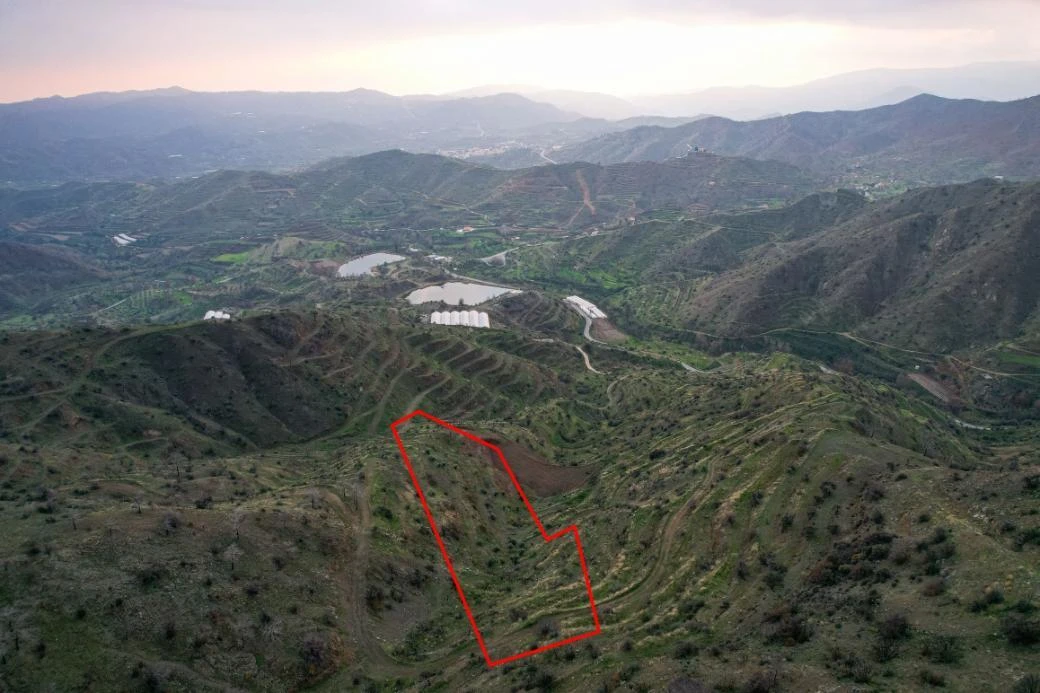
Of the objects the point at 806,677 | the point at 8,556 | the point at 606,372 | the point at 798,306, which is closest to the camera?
the point at 806,677

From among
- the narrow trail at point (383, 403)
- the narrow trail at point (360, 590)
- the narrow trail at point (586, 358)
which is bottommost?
the narrow trail at point (586, 358)

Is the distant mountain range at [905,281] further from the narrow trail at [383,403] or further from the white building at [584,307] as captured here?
the narrow trail at [383,403]

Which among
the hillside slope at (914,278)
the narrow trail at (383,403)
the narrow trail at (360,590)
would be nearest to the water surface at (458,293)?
the hillside slope at (914,278)

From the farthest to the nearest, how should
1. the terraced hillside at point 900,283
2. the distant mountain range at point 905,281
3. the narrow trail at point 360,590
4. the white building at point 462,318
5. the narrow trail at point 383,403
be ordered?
the white building at point 462,318, the terraced hillside at point 900,283, the distant mountain range at point 905,281, the narrow trail at point 383,403, the narrow trail at point 360,590

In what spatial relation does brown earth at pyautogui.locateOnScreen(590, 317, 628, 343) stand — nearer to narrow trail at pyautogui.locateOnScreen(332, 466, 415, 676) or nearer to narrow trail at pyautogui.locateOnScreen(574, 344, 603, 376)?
narrow trail at pyautogui.locateOnScreen(574, 344, 603, 376)

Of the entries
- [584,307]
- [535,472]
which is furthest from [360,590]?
[584,307]

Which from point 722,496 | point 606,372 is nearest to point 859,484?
point 722,496

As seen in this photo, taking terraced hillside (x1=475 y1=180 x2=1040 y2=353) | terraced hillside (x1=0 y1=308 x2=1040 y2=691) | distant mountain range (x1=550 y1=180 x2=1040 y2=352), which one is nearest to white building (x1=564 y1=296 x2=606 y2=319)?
distant mountain range (x1=550 y1=180 x2=1040 y2=352)

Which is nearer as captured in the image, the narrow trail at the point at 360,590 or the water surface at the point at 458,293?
the narrow trail at the point at 360,590

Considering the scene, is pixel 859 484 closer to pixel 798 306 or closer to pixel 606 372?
pixel 606 372

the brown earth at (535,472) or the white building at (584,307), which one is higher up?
the white building at (584,307)
